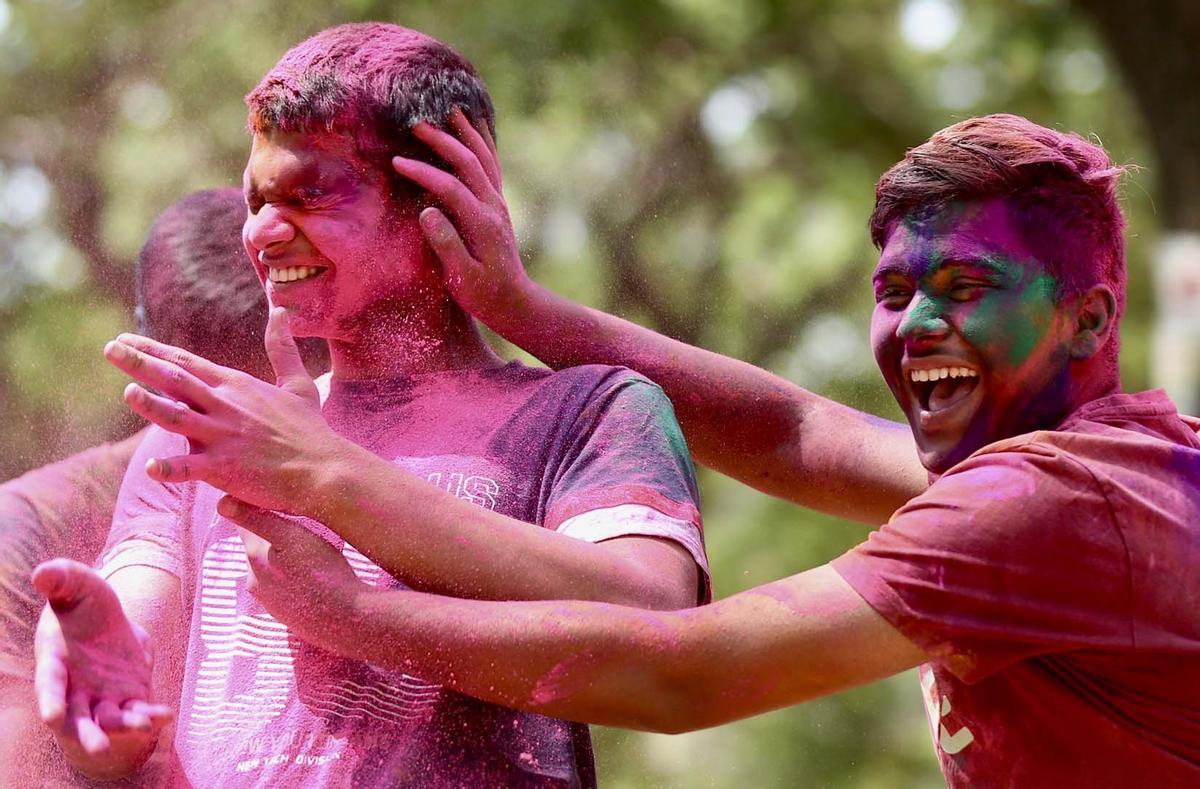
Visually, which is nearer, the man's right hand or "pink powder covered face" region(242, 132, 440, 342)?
the man's right hand

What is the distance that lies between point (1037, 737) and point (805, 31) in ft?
30.9

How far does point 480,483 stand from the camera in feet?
8.77

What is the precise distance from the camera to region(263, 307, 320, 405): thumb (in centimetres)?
250

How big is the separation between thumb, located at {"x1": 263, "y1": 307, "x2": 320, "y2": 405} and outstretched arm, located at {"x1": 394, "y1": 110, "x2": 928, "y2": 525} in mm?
436

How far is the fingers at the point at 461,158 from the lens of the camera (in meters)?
2.87

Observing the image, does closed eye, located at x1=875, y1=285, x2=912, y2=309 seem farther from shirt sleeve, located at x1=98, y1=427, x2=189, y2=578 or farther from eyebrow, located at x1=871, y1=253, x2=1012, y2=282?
shirt sleeve, located at x1=98, y1=427, x2=189, y2=578

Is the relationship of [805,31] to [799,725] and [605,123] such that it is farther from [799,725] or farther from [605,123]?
[799,725]

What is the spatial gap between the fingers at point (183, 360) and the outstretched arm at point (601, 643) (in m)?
0.22

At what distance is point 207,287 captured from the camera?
3.42 metres

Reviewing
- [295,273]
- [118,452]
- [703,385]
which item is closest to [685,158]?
[703,385]

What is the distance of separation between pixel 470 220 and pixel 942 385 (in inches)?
36.2

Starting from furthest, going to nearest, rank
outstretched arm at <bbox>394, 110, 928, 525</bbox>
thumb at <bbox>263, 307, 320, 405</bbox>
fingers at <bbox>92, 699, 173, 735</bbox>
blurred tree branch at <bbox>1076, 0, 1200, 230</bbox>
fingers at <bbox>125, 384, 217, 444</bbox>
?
blurred tree branch at <bbox>1076, 0, 1200, 230</bbox> → outstretched arm at <bbox>394, 110, 928, 525</bbox> → thumb at <bbox>263, 307, 320, 405</bbox> → fingers at <bbox>92, 699, 173, 735</bbox> → fingers at <bbox>125, 384, 217, 444</bbox>

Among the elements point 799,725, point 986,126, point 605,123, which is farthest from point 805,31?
point 986,126

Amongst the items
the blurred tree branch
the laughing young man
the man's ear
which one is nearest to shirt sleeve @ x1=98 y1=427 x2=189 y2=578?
the laughing young man
